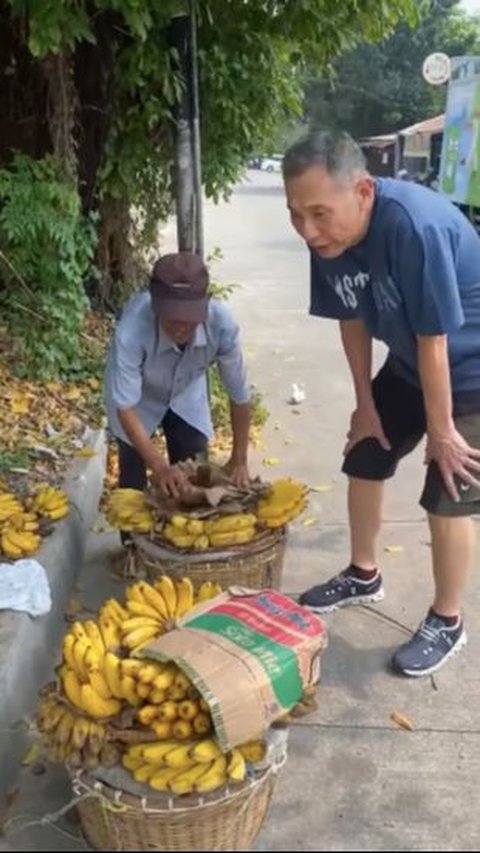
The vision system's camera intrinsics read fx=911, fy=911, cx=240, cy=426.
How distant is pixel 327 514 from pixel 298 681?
97.9 inches

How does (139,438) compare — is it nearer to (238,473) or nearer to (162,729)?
(238,473)

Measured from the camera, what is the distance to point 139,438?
3459 mm

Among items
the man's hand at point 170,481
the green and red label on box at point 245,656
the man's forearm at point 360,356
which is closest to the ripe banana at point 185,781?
the green and red label on box at point 245,656

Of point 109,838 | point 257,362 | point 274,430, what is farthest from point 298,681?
point 257,362

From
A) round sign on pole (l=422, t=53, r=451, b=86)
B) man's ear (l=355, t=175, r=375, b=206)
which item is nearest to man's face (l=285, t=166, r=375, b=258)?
man's ear (l=355, t=175, r=375, b=206)

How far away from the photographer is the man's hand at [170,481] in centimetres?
341

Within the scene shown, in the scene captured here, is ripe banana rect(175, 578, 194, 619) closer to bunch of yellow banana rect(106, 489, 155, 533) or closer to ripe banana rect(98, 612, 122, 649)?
ripe banana rect(98, 612, 122, 649)

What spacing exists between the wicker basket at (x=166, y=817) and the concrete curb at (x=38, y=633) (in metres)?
0.58

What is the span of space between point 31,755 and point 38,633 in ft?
1.68

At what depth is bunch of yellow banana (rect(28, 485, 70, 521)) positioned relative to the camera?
400 centimetres

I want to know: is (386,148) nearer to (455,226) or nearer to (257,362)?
(257,362)

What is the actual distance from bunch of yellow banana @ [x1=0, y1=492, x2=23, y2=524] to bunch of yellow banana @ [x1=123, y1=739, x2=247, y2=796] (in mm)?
1829

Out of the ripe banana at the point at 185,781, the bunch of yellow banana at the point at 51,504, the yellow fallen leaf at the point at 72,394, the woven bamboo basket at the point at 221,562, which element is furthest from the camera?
A: the yellow fallen leaf at the point at 72,394

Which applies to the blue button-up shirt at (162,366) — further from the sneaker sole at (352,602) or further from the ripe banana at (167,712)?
the ripe banana at (167,712)
